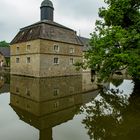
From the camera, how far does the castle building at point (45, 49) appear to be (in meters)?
33.8

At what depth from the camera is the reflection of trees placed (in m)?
8.20

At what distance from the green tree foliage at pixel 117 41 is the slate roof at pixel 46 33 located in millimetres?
16794

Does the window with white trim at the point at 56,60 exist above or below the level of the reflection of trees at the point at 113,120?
above

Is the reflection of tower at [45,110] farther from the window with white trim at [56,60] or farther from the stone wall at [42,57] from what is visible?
the window with white trim at [56,60]

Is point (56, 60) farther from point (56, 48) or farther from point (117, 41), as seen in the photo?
point (117, 41)

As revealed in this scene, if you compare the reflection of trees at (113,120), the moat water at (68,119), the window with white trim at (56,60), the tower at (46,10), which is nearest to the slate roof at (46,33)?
the tower at (46,10)

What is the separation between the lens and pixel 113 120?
33.3 feet

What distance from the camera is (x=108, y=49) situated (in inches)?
674

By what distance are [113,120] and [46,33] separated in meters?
26.7

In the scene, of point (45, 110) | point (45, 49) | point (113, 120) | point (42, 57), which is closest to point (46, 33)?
point (45, 49)

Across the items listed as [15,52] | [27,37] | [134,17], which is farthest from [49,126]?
[15,52]

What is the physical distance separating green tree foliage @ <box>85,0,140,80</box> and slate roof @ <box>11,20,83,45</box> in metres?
16.8

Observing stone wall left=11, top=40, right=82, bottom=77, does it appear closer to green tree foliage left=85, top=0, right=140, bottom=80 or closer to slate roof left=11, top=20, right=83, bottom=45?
slate roof left=11, top=20, right=83, bottom=45

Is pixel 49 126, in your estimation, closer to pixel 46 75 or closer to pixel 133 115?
pixel 133 115
